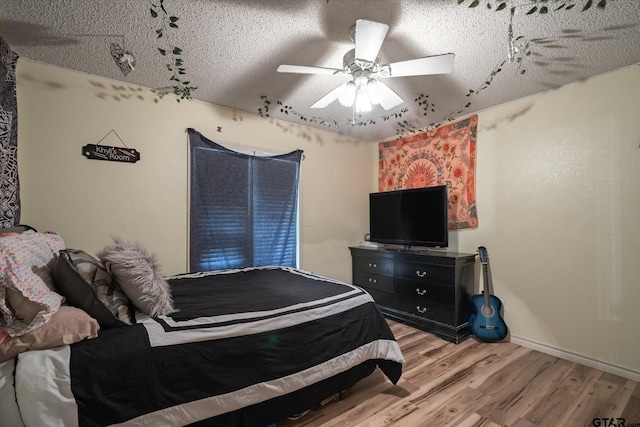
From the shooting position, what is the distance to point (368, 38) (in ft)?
4.90

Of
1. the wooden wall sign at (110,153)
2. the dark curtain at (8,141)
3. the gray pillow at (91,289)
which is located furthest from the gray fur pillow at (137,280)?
the wooden wall sign at (110,153)

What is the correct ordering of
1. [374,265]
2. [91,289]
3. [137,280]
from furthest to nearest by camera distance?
[374,265], [137,280], [91,289]

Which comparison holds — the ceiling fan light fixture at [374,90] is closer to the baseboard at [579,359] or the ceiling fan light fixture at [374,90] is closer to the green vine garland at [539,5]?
the green vine garland at [539,5]

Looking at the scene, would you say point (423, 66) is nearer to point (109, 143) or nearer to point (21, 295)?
point (21, 295)

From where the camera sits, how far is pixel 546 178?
8.09 ft

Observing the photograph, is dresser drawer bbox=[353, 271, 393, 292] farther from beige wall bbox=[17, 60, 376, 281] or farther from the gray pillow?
the gray pillow

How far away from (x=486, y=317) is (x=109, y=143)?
12.4ft

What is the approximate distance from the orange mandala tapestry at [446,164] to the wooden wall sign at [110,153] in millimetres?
3027

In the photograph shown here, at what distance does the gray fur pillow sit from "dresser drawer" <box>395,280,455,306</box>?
2.39m

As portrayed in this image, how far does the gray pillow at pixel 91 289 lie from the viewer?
3.99 ft

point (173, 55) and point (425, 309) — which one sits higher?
point (173, 55)

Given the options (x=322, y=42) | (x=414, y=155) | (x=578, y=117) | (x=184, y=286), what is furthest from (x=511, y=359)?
(x=322, y=42)

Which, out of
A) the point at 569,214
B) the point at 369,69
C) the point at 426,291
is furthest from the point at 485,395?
the point at 369,69

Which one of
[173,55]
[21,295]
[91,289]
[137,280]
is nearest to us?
[21,295]
